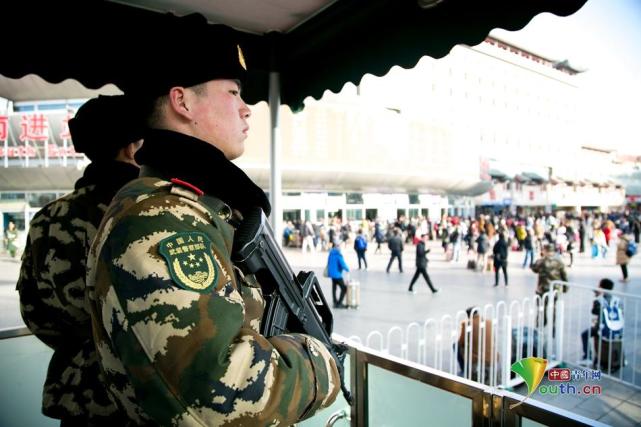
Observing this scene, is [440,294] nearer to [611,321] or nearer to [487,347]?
[611,321]

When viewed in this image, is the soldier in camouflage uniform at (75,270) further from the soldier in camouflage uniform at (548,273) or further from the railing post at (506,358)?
the soldier in camouflage uniform at (548,273)

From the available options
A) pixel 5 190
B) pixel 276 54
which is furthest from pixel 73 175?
pixel 276 54

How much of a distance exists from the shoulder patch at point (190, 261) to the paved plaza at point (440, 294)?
1259 mm

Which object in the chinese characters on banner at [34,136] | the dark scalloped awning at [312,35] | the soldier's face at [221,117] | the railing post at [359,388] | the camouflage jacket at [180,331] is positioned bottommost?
the railing post at [359,388]

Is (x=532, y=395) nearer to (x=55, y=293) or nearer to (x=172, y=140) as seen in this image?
(x=172, y=140)

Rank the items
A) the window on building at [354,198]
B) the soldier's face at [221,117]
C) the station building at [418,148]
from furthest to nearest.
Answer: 1. the window on building at [354,198]
2. the station building at [418,148]
3. the soldier's face at [221,117]

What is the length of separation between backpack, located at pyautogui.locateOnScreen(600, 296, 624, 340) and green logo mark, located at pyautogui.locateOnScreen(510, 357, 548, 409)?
15.4 feet

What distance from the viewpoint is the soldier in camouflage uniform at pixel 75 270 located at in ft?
4.48

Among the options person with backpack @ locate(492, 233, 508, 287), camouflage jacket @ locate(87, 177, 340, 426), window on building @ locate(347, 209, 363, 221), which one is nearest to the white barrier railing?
camouflage jacket @ locate(87, 177, 340, 426)

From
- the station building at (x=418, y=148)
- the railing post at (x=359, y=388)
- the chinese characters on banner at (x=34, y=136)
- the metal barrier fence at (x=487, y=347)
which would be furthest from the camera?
the station building at (x=418, y=148)

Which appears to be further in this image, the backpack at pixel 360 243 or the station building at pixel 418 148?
the station building at pixel 418 148

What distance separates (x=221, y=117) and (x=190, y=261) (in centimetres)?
45

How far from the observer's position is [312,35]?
9.26 ft

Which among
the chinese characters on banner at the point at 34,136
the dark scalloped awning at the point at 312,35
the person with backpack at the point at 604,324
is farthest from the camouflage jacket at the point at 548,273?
the chinese characters on banner at the point at 34,136
